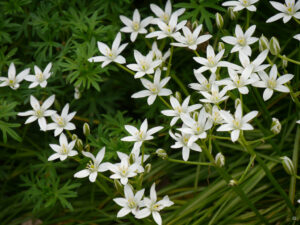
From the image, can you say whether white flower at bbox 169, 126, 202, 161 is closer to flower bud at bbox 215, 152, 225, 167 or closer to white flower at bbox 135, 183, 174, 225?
flower bud at bbox 215, 152, 225, 167

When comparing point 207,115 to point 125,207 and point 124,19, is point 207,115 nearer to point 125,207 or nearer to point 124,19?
point 125,207

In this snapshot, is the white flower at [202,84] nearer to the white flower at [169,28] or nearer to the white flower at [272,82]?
the white flower at [272,82]

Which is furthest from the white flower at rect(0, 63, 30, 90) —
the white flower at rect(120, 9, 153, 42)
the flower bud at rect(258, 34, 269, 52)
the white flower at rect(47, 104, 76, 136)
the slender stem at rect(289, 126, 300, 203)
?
the slender stem at rect(289, 126, 300, 203)

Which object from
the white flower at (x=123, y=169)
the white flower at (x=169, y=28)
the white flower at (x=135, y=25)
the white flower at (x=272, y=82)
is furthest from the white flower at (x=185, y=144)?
the white flower at (x=135, y=25)

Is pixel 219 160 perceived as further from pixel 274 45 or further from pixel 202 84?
pixel 274 45

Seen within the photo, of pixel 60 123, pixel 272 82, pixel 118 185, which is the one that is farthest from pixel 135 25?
pixel 118 185

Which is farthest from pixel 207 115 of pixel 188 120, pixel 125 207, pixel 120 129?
pixel 120 129
